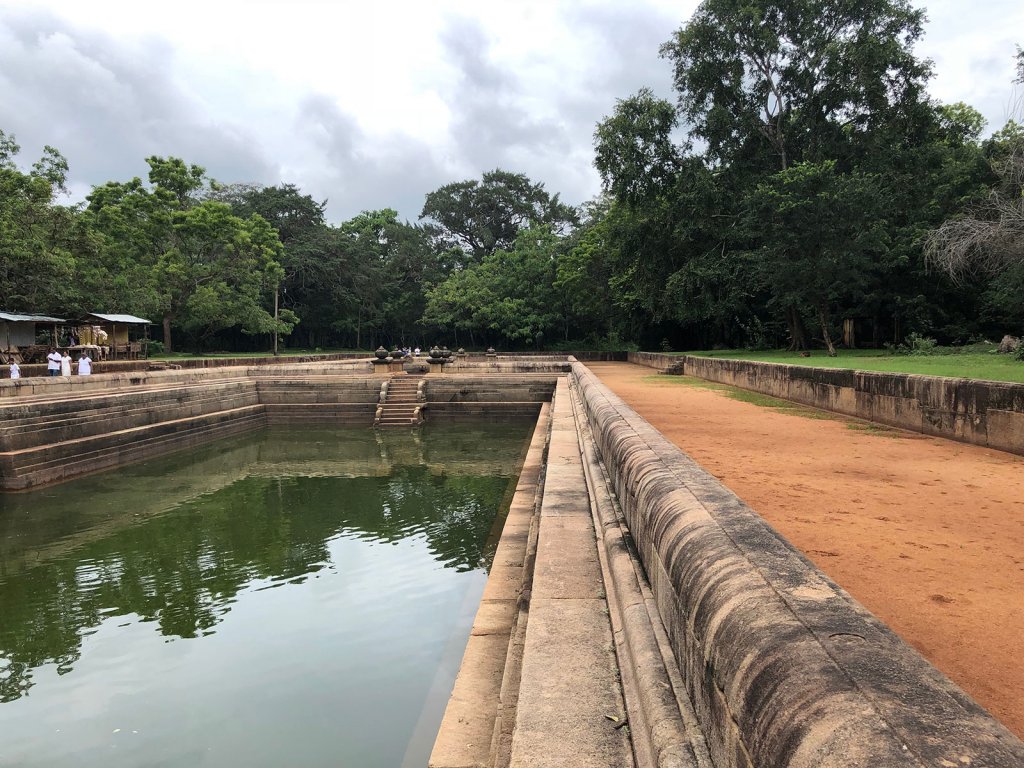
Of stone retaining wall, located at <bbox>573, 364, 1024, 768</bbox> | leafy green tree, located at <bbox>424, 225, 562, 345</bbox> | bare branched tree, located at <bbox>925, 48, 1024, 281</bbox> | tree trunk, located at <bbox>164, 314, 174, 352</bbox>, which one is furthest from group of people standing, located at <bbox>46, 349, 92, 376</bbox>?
leafy green tree, located at <bbox>424, 225, 562, 345</bbox>

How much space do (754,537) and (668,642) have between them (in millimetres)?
519

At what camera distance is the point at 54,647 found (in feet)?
16.9

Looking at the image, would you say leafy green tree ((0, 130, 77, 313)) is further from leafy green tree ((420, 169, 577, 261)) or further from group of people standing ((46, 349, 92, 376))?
leafy green tree ((420, 169, 577, 261))

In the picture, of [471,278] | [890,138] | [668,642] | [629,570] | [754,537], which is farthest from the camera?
[471,278]

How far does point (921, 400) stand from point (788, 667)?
23.5 ft

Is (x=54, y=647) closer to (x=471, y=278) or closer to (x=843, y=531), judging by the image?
(x=843, y=531)

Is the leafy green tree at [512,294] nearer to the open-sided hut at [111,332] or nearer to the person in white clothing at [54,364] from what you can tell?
the open-sided hut at [111,332]

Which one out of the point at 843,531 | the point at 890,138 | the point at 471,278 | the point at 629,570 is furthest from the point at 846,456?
the point at 471,278

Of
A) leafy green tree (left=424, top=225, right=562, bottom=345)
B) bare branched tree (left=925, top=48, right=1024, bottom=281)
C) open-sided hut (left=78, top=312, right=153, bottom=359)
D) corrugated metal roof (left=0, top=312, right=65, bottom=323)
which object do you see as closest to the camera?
bare branched tree (left=925, top=48, right=1024, bottom=281)

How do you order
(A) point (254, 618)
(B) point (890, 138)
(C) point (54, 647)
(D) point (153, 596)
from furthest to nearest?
(B) point (890, 138)
(D) point (153, 596)
(A) point (254, 618)
(C) point (54, 647)

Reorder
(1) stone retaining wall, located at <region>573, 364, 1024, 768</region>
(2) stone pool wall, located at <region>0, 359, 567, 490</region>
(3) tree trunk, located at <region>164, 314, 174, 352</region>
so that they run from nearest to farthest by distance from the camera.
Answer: (1) stone retaining wall, located at <region>573, 364, 1024, 768</region>
(2) stone pool wall, located at <region>0, 359, 567, 490</region>
(3) tree trunk, located at <region>164, 314, 174, 352</region>

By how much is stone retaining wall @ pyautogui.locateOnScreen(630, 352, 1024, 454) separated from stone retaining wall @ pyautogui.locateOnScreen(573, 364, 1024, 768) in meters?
5.06

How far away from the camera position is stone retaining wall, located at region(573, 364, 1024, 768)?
95 cm

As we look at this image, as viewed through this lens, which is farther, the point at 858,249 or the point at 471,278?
the point at 471,278
